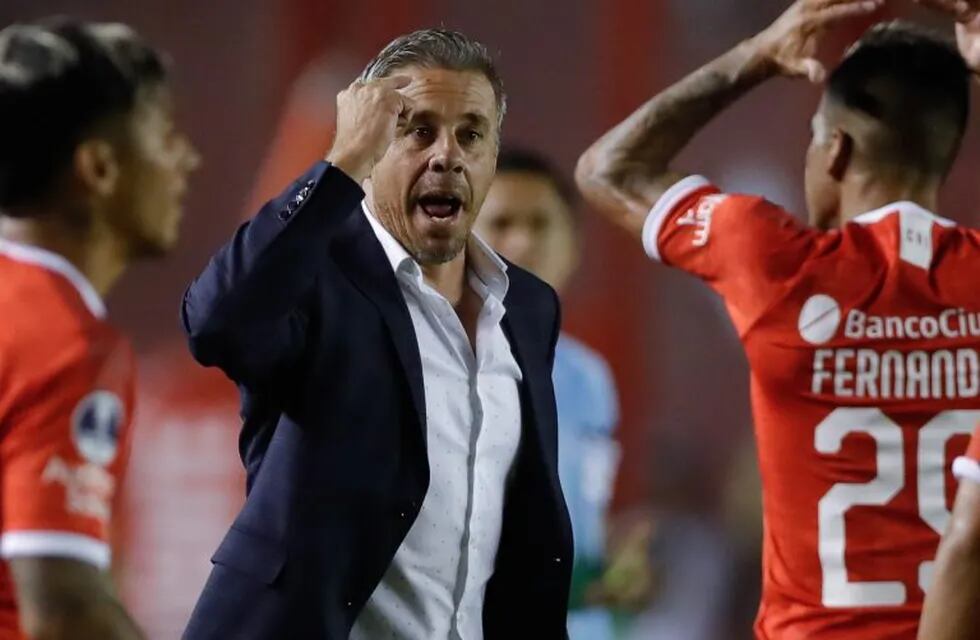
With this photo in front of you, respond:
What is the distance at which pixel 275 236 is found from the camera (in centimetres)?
200

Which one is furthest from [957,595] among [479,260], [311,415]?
[479,260]

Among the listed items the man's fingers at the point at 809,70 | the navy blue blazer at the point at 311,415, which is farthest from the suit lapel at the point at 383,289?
the man's fingers at the point at 809,70

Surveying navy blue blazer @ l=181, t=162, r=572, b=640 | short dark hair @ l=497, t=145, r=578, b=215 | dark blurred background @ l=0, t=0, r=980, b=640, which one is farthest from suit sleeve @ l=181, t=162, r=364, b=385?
dark blurred background @ l=0, t=0, r=980, b=640

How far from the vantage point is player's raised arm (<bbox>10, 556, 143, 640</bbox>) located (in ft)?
5.95

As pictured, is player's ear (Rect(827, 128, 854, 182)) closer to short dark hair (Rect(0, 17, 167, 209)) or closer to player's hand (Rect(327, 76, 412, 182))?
player's hand (Rect(327, 76, 412, 182))

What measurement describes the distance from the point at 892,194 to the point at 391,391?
0.89 meters

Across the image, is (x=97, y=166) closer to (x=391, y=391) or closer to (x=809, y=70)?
(x=391, y=391)

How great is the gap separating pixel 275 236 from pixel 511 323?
0.52 metres

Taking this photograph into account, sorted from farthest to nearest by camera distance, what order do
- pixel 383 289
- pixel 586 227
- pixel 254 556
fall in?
pixel 586 227, pixel 383 289, pixel 254 556

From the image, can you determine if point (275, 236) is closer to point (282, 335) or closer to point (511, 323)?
point (282, 335)

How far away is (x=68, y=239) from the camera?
1.94 metres

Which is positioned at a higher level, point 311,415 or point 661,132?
point 661,132

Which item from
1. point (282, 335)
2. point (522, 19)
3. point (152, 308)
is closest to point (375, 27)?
point (522, 19)

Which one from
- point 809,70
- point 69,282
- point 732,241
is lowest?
point 69,282
